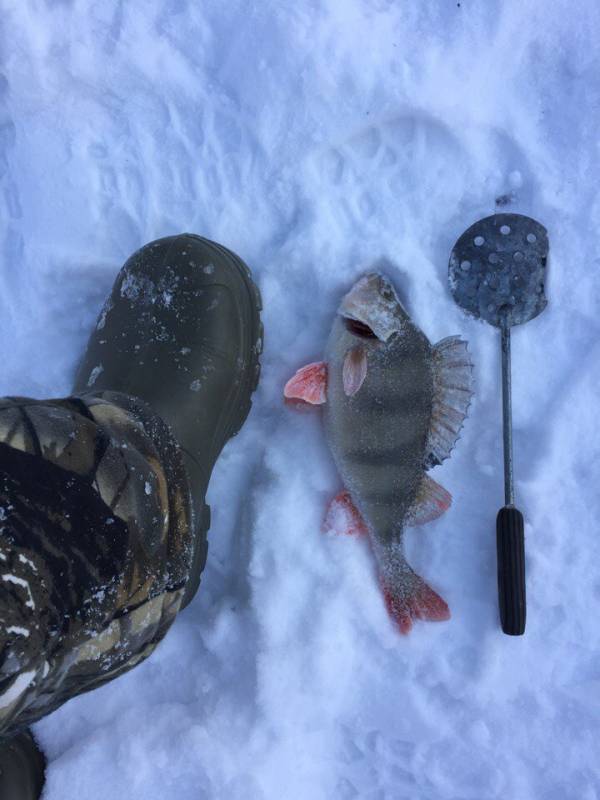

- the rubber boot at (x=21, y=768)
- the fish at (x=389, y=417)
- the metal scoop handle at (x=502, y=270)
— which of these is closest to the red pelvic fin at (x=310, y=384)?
the fish at (x=389, y=417)

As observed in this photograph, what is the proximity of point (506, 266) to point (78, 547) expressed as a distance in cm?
127

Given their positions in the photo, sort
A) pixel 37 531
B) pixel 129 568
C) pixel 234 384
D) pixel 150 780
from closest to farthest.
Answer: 1. pixel 37 531
2. pixel 129 568
3. pixel 150 780
4. pixel 234 384

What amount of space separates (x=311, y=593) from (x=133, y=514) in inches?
30.8

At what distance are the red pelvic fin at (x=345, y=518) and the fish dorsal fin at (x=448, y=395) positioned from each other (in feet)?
0.71

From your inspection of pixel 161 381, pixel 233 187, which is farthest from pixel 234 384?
pixel 233 187

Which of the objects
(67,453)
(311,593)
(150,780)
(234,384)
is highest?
(67,453)

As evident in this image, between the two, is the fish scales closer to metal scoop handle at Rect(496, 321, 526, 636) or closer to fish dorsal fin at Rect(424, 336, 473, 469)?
fish dorsal fin at Rect(424, 336, 473, 469)

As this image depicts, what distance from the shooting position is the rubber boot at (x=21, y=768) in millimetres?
1418

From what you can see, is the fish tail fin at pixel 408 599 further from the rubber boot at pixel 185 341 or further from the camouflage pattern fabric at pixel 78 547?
the camouflage pattern fabric at pixel 78 547

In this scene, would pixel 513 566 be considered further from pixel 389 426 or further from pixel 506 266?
pixel 506 266

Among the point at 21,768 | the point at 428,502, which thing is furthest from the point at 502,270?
the point at 21,768

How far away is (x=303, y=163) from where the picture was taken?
5.57 feet

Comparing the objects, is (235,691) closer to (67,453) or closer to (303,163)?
(67,453)

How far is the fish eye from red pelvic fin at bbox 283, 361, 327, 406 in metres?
0.12
